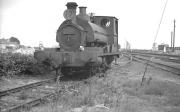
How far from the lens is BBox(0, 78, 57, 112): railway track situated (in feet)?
21.8

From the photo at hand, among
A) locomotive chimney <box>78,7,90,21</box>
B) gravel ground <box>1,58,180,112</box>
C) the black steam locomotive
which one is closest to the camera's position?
gravel ground <box>1,58,180,112</box>

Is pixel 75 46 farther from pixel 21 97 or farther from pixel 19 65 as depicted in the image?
pixel 21 97

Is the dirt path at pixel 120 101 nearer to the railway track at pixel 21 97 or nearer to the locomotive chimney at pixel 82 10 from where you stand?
the railway track at pixel 21 97

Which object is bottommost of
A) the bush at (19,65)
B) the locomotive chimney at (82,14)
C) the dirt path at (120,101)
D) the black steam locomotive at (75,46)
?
the dirt path at (120,101)

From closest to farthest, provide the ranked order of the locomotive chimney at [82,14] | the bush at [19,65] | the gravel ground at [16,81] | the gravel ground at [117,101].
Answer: the gravel ground at [117,101] < the gravel ground at [16,81] < the bush at [19,65] < the locomotive chimney at [82,14]

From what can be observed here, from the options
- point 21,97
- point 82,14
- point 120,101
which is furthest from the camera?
point 82,14

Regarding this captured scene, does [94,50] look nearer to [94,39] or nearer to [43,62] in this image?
[94,39]

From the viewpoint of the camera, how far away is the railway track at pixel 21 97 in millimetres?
6647

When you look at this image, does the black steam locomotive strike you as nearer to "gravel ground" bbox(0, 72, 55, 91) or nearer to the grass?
"gravel ground" bbox(0, 72, 55, 91)

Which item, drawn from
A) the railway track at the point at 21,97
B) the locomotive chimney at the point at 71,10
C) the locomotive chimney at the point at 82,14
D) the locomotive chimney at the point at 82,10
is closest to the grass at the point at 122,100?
the railway track at the point at 21,97

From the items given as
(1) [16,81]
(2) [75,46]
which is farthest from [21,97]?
(2) [75,46]

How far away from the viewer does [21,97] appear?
801 cm

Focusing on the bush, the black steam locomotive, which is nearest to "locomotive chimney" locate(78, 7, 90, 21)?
the black steam locomotive

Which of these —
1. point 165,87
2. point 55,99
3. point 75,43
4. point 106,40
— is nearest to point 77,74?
point 75,43
